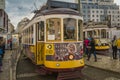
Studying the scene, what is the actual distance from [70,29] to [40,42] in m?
1.74

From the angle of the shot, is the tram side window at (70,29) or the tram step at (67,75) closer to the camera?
the tram step at (67,75)

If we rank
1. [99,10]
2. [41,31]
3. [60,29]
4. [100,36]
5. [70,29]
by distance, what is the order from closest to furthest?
1. [60,29]
2. [70,29]
3. [41,31]
4. [100,36]
5. [99,10]

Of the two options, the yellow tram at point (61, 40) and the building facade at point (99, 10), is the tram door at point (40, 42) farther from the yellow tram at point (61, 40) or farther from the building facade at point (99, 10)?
the building facade at point (99, 10)

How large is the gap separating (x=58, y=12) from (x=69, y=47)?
174cm

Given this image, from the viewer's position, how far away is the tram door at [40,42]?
9953mm

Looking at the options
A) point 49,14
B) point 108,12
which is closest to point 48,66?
point 49,14

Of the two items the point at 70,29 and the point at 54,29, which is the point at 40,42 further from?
the point at 70,29

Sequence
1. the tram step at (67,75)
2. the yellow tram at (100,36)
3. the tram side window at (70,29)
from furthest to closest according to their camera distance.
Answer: the yellow tram at (100,36)
the tram side window at (70,29)
the tram step at (67,75)

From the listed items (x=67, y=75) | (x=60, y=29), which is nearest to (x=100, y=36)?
(x=60, y=29)

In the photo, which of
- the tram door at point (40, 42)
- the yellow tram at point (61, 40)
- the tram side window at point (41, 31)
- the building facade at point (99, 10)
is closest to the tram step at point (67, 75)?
the yellow tram at point (61, 40)

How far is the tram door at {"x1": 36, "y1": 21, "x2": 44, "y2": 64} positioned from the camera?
9.95 m

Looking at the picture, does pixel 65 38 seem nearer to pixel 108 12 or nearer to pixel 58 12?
pixel 58 12

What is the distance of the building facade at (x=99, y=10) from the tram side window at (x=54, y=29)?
11133 cm

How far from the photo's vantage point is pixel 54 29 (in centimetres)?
942
